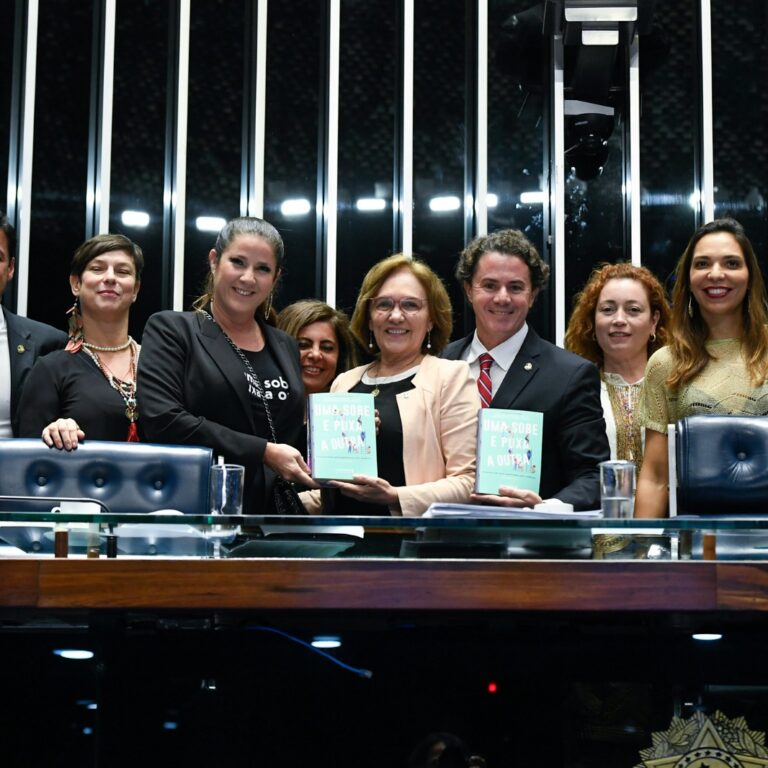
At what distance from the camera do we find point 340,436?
2605mm

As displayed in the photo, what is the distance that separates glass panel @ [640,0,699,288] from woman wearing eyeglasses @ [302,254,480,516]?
2.32 meters

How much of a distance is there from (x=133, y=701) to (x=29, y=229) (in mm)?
3954

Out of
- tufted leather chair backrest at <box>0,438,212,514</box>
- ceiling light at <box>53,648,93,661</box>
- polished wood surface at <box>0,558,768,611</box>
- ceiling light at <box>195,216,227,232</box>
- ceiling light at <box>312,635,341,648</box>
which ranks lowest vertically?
ceiling light at <box>53,648,93,661</box>

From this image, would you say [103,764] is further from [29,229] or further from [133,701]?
[29,229]

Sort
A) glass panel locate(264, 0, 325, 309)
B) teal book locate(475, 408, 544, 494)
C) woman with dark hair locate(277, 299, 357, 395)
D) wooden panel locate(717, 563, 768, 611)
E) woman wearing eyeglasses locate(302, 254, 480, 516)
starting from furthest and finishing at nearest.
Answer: glass panel locate(264, 0, 325, 309)
woman with dark hair locate(277, 299, 357, 395)
woman wearing eyeglasses locate(302, 254, 480, 516)
teal book locate(475, 408, 544, 494)
wooden panel locate(717, 563, 768, 611)

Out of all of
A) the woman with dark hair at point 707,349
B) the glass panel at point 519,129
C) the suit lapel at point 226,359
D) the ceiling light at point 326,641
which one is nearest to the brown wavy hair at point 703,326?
the woman with dark hair at point 707,349

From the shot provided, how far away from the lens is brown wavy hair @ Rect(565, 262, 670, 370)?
3.72 meters

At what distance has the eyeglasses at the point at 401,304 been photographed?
320 cm

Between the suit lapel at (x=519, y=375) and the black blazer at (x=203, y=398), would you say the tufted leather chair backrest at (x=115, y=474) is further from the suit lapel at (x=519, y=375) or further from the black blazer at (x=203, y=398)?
the suit lapel at (x=519, y=375)

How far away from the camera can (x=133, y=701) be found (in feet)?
5.02

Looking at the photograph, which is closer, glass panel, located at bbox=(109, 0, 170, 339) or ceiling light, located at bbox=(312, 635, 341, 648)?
ceiling light, located at bbox=(312, 635, 341, 648)

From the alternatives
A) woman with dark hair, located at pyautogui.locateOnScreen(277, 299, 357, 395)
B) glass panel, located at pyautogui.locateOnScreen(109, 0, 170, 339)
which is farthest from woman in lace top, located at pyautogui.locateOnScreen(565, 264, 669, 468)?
glass panel, located at pyautogui.locateOnScreen(109, 0, 170, 339)

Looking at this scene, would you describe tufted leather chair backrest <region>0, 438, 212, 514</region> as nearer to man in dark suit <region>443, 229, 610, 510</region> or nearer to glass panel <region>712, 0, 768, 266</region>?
man in dark suit <region>443, 229, 610, 510</region>

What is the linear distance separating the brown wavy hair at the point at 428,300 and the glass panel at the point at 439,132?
1983 millimetres
